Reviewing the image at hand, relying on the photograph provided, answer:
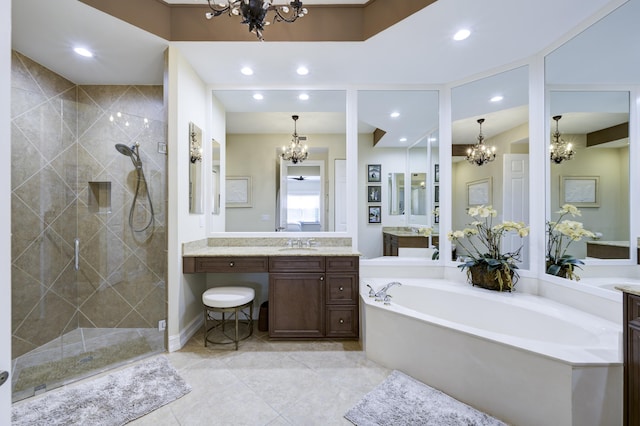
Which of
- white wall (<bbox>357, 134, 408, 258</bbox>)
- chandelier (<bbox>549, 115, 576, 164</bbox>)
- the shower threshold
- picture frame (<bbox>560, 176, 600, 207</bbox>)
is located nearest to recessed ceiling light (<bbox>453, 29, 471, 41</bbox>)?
chandelier (<bbox>549, 115, 576, 164</bbox>)

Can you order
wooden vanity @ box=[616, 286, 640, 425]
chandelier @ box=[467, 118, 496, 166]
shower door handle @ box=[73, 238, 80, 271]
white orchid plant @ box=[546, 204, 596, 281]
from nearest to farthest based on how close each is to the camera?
wooden vanity @ box=[616, 286, 640, 425] → white orchid plant @ box=[546, 204, 596, 281] → shower door handle @ box=[73, 238, 80, 271] → chandelier @ box=[467, 118, 496, 166]

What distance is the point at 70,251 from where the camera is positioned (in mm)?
2496

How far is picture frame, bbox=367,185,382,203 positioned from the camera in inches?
123

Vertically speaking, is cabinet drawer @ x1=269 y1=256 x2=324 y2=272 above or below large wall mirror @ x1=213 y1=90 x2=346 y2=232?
below

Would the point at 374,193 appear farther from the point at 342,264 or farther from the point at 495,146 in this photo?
the point at 495,146

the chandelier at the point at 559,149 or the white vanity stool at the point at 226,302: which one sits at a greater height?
the chandelier at the point at 559,149

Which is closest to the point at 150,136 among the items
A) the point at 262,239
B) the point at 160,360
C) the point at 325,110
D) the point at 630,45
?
the point at 262,239

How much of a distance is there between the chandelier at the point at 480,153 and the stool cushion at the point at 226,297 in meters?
2.68

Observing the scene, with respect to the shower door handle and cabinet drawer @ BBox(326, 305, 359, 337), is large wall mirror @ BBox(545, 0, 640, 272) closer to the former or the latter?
cabinet drawer @ BBox(326, 305, 359, 337)

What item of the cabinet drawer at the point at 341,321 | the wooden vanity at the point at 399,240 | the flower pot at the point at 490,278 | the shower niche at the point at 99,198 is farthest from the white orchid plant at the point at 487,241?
the shower niche at the point at 99,198

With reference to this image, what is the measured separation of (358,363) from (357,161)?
80.0 inches

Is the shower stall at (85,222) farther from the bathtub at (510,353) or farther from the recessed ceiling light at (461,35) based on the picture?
the recessed ceiling light at (461,35)

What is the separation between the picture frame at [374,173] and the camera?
10.3 feet

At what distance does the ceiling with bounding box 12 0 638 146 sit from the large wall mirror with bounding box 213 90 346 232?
31mm
